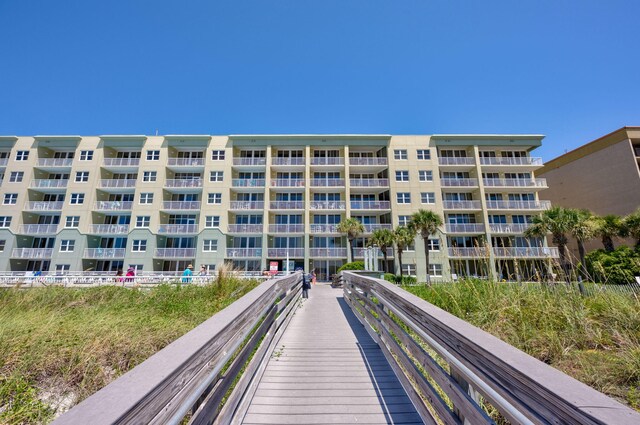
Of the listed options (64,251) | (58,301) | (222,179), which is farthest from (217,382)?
(64,251)

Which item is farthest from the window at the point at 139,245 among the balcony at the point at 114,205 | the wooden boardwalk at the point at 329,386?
the wooden boardwalk at the point at 329,386

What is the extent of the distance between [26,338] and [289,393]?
4592 millimetres

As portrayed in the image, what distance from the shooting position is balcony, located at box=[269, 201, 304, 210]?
3175 centimetres

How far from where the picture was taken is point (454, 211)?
104 ft

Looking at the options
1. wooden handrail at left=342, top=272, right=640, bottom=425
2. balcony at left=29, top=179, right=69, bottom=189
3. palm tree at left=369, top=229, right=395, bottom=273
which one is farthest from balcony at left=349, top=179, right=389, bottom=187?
balcony at left=29, top=179, right=69, bottom=189

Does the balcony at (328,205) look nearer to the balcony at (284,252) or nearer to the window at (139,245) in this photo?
the balcony at (284,252)

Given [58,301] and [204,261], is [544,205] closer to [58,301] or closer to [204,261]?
[204,261]

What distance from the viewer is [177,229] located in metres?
31.0

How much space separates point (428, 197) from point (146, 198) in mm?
32265

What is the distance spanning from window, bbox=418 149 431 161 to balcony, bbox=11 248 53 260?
42533 millimetres

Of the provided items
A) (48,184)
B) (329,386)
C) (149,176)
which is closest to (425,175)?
Result: (329,386)

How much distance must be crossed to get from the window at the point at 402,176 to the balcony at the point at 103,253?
103ft

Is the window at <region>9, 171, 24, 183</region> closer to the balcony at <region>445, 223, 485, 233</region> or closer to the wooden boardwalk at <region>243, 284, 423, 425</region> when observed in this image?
the wooden boardwalk at <region>243, 284, 423, 425</region>

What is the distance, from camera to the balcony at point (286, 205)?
3175 centimetres
